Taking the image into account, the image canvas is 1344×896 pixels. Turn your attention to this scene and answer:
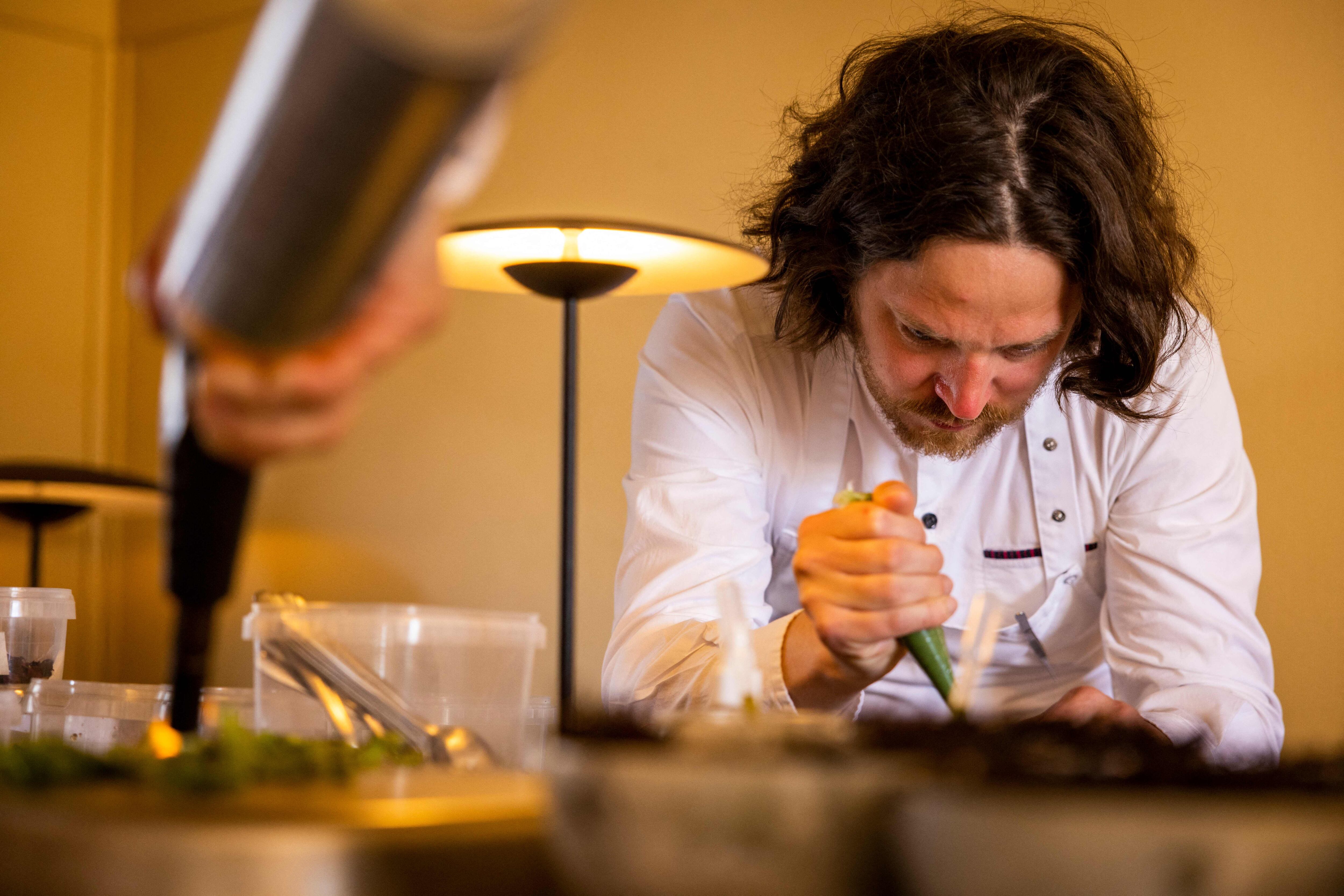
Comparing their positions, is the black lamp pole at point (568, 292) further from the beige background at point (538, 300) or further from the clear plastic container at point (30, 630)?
the beige background at point (538, 300)

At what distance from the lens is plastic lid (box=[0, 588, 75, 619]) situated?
1071 mm

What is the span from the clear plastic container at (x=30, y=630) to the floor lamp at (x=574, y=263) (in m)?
0.51

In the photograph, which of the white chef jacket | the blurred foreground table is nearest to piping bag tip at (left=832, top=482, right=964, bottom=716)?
the white chef jacket

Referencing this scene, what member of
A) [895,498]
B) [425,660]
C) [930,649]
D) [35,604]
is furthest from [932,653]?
[35,604]

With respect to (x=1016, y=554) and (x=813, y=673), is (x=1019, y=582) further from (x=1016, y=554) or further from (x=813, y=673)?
(x=813, y=673)

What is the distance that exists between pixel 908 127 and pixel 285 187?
1289mm

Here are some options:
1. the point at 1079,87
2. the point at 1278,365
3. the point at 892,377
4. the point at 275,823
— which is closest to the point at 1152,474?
the point at 892,377

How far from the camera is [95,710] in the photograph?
3.10 ft

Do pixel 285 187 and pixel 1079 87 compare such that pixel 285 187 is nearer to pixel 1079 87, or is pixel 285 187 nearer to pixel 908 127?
pixel 908 127

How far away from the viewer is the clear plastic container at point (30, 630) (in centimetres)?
107

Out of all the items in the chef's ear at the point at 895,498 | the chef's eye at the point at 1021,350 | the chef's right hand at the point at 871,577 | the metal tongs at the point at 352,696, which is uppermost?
the chef's eye at the point at 1021,350

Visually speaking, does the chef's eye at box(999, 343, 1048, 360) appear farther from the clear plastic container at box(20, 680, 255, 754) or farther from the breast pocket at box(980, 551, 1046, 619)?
the clear plastic container at box(20, 680, 255, 754)

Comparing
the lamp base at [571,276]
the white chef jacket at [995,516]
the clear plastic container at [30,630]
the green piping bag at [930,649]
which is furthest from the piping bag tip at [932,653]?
the clear plastic container at [30,630]

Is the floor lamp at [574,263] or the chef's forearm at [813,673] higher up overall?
the floor lamp at [574,263]
